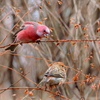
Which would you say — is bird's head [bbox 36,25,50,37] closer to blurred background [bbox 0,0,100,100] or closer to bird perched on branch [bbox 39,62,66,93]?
bird perched on branch [bbox 39,62,66,93]

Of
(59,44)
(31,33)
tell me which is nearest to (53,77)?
(31,33)

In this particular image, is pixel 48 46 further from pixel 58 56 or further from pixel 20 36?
pixel 20 36

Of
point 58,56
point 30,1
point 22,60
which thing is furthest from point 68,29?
point 22,60

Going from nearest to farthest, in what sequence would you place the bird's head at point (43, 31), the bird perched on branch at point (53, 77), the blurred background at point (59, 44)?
the bird's head at point (43, 31) < the bird perched on branch at point (53, 77) < the blurred background at point (59, 44)

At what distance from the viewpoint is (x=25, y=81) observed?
324cm

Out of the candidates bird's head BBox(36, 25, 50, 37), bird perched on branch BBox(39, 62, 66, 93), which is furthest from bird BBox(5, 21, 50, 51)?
bird perched on branch BBox(39, 62, 66, 93)

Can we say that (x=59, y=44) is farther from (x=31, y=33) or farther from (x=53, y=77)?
(x=31, y=33)

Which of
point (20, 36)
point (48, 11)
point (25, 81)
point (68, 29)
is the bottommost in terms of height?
point (25, 81)

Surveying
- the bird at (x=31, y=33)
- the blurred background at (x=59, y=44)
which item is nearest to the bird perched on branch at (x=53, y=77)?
the bird at (x=31, y=33)

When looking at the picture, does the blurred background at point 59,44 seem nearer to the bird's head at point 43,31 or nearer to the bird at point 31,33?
the bird at point 31,33

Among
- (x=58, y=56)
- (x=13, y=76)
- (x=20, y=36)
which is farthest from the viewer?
(x=13, y=76)

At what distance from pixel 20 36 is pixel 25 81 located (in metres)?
1.58

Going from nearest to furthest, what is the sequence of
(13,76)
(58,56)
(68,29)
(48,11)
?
(48,11) → (68,29) → (58,56) → (13,76)

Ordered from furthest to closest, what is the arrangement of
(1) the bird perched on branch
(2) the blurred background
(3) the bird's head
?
(2) the blurred background
(1) the bird perched on branch
(3) the bird's head
